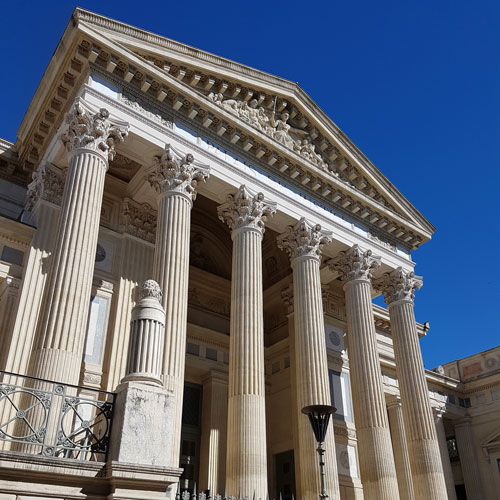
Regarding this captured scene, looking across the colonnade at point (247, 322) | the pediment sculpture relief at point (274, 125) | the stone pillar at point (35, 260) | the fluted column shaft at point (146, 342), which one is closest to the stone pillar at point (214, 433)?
the colonnade at point (247, 322)

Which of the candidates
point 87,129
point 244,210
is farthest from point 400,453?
point 87,129

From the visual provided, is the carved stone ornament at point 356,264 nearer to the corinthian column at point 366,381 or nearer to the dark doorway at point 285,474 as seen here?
the corinthian column at point 366,381

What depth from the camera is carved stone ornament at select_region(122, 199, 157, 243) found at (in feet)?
66.2

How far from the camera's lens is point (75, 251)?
14.2m

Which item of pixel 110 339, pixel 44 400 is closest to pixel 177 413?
pixel 110 339

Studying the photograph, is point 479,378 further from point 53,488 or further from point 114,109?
point 53,488

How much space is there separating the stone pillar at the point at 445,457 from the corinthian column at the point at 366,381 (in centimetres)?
1224

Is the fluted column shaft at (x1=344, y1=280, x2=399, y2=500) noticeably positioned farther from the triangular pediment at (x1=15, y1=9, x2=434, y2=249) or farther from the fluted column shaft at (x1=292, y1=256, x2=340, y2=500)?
the triangular pediment at (x1=15, y1=9, x2=434, y2=249)

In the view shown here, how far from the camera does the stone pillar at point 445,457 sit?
95.4 feet

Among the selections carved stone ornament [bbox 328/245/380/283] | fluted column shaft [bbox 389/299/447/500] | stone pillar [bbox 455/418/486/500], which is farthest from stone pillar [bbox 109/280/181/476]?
stone pillar [bbox 455/418/486/500]

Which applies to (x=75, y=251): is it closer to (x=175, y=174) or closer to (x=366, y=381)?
(x=175, y=174)

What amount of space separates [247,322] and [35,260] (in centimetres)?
664

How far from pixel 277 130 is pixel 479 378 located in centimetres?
2162

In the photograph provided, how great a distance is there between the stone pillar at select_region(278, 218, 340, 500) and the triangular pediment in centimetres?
226
